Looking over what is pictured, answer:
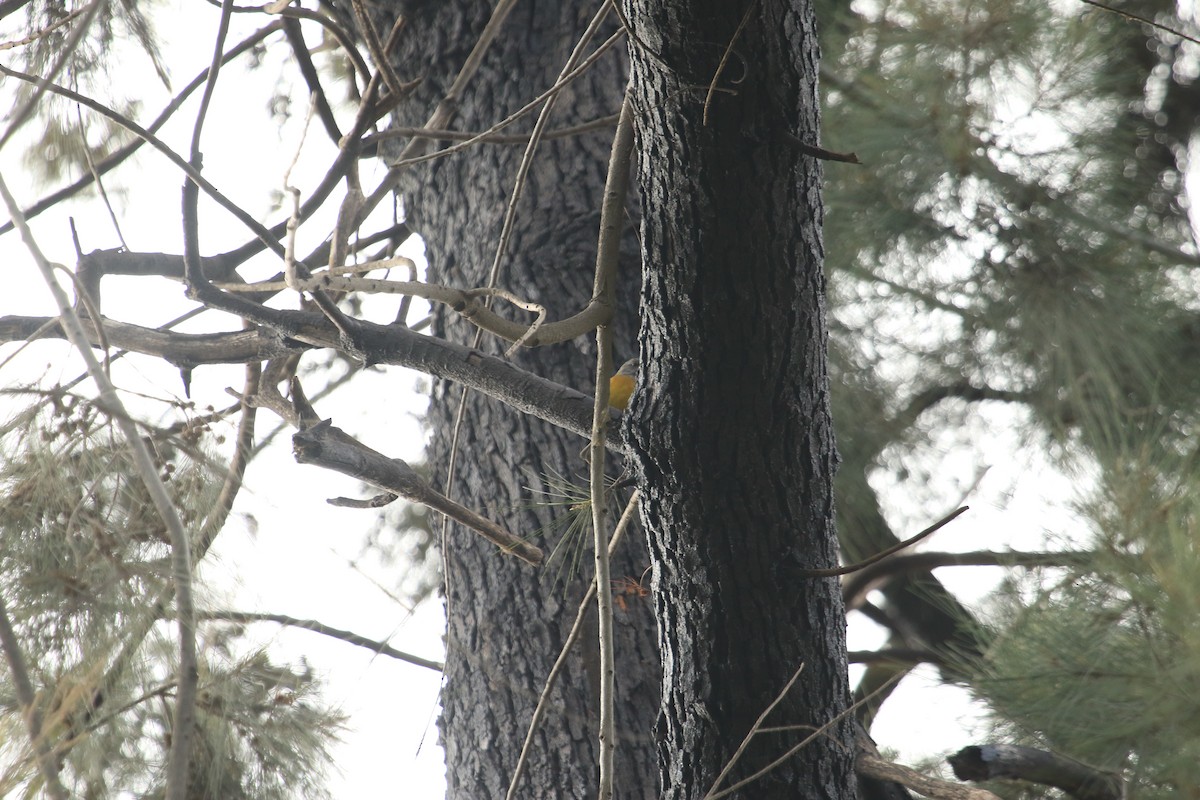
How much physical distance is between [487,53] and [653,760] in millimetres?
1088

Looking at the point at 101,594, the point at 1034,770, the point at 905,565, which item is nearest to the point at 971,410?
the point at 905,565

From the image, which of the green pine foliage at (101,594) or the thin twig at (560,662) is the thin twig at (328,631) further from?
the thin twig at (560,662)

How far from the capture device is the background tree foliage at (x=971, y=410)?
1153 millimetres

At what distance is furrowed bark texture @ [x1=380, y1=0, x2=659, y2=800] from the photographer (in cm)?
136

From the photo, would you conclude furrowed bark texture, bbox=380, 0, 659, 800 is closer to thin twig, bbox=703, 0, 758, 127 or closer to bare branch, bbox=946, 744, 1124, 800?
bare branch, bbox=946, 744, 1124, 800

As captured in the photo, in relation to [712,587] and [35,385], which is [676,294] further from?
[35,385]

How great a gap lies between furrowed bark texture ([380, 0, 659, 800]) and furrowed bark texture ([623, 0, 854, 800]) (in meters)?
0.40

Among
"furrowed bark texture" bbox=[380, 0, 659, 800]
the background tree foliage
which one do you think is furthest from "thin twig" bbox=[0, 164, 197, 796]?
"furrowed bark texture" bbox=[380, 0, 659, 800]

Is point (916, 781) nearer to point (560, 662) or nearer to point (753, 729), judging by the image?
point (753, 729)

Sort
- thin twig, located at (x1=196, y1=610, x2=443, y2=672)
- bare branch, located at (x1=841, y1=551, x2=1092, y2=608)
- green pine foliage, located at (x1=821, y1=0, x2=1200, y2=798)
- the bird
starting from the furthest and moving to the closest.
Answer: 1. bare branch, located at (x1=841, y1=551, x2=1092, y2=608)
2. green pine foliage, located at (x1=821, y1=0, x2=1200, y2=798)
3. the bird
4. thin twig, located at (x1=196, y1=610, x2=443, y2=672)

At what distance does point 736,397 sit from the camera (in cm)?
85

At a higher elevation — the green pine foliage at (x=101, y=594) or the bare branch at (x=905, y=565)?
the bare branch at (x=905, y=565)

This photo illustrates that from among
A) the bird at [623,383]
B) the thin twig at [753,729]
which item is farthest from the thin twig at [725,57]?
the bird at [623,383]

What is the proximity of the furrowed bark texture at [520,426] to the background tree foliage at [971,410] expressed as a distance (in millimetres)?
82
